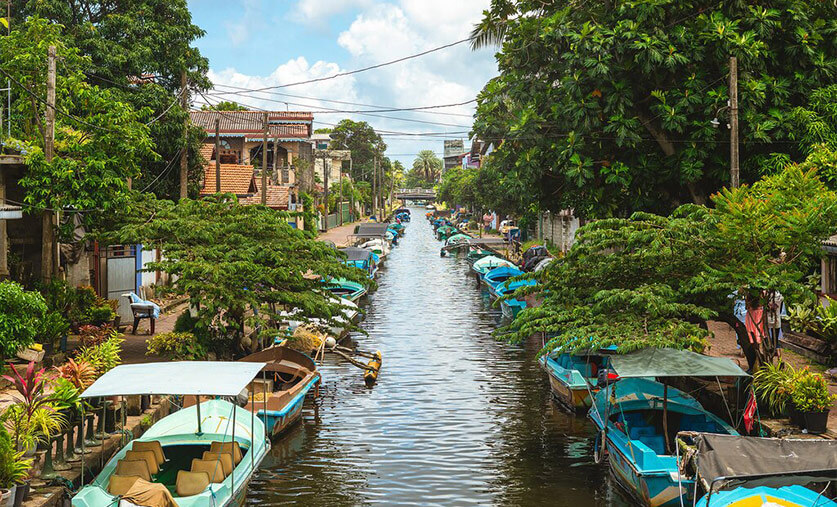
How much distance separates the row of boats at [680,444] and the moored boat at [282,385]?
19.4 feet

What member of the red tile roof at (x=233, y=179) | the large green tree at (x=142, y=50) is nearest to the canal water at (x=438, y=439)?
the large green tree at (x=142, y=50)

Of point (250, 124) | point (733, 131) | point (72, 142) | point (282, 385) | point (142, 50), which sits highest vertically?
point (250, 124)

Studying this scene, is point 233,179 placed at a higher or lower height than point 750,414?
higher

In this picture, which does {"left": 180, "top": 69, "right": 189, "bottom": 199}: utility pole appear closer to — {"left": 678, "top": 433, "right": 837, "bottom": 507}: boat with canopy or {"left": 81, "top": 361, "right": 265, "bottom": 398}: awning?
{"left": 81, "top": 361, "right": 265, "bottom": 398}: awning

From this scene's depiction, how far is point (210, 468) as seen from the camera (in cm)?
1419

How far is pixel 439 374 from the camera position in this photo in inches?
1096

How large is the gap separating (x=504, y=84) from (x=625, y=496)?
1847 centimetres

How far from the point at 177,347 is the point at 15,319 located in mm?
5087

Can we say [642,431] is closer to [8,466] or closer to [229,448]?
[229,448]

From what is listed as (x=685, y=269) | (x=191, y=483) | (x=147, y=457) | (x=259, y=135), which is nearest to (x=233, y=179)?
(x=259, y=135)

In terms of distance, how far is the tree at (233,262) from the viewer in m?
21.5

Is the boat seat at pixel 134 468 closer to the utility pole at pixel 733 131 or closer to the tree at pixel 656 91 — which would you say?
the utility pole at pixel 733 131

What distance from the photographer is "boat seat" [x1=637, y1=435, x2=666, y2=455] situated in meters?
17.3

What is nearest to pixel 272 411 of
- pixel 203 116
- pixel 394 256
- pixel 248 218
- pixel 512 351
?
pixel 248 218
